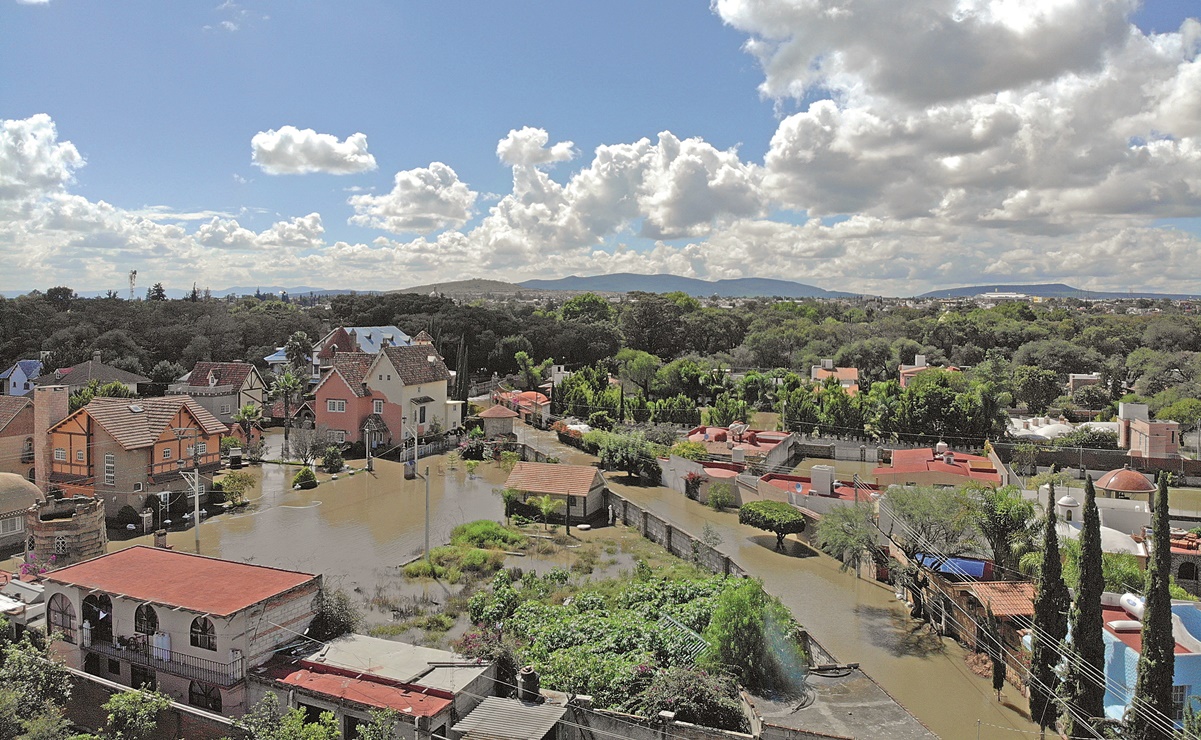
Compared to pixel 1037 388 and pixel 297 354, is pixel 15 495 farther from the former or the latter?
pixel 1037 388

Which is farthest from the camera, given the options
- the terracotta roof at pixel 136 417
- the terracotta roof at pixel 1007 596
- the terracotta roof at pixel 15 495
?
the terracotta roof at pixel 136 417

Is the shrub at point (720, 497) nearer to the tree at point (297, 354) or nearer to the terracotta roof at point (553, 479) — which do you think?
the terracotta roof at point (553, 479)

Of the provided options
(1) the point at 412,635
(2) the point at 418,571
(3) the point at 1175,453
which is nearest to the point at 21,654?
(1) the point at 412,635

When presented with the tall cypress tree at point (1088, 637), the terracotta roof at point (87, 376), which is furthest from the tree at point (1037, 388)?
the terracotta roof at point (87, 376)

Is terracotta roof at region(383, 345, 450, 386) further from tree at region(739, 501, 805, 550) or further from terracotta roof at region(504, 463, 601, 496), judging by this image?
tree at region(739, 501, 805, 550)

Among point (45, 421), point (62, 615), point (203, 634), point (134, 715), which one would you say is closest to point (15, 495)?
point (45, 421)
